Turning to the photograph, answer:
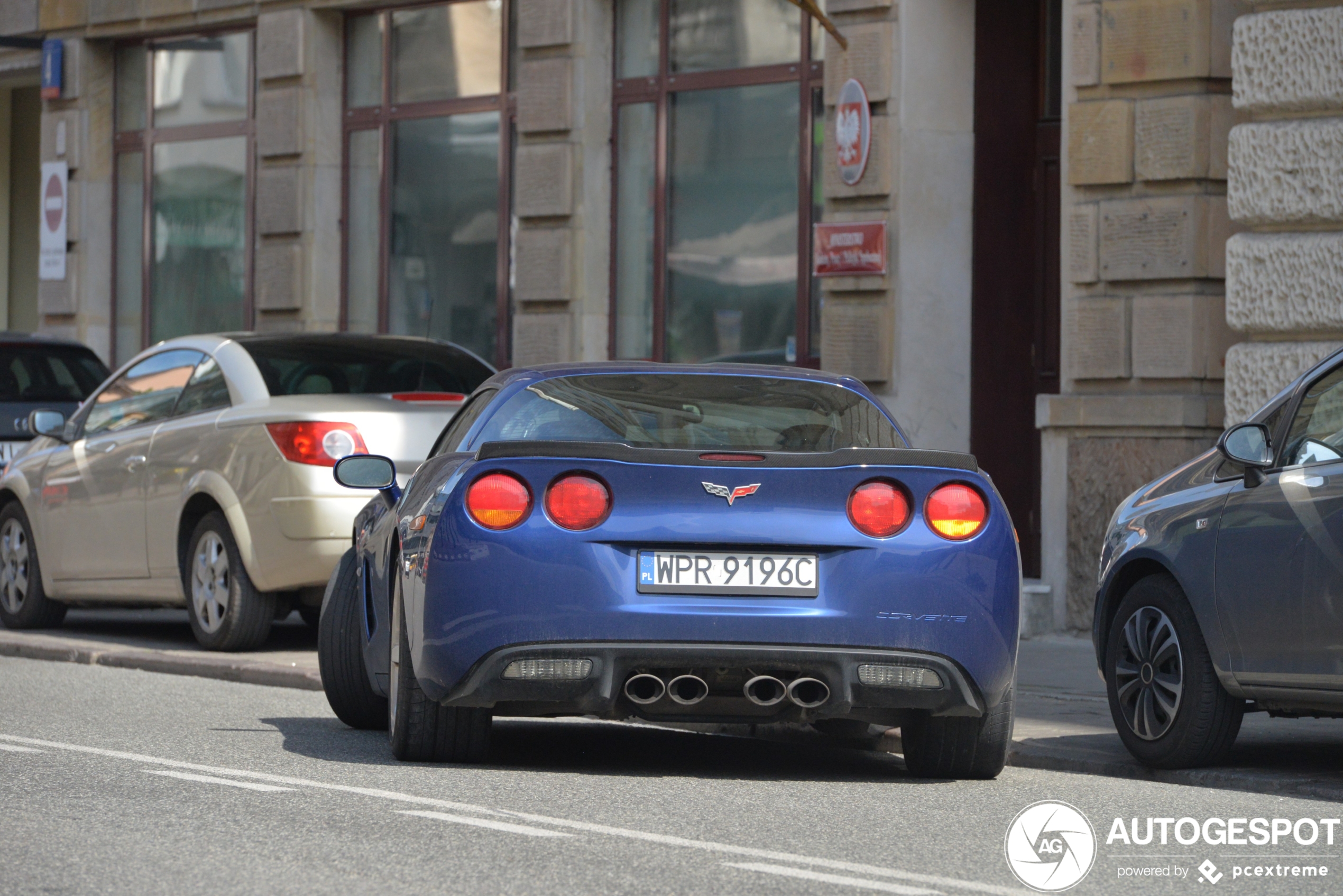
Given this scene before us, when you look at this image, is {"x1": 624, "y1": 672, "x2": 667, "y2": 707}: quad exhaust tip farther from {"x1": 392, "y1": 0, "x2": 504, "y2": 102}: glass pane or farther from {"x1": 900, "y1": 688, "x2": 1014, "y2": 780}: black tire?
{"x1": 392, "y1": 0, "x2": 504, "y2": 102}: glass pane

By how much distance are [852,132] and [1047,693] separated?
557cm

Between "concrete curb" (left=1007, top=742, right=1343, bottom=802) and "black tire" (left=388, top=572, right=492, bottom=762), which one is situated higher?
"black tire" (left=388, top=572, right=492, bottom=762)

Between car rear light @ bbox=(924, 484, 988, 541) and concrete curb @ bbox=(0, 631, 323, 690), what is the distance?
152 inches

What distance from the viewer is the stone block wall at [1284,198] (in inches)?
469

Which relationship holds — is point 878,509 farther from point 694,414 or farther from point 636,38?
point 636,38

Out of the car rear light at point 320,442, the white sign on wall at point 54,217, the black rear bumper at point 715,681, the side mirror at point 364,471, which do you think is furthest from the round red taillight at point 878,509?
the white sign on wall at point 54,217

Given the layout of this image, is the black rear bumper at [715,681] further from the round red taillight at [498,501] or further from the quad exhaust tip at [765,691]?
the round red taillight at [498,501]

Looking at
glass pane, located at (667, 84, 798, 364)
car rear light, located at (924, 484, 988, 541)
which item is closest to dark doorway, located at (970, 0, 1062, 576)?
glass pane, located at (667, 84, 798, 364)

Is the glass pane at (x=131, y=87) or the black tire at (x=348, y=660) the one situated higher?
the glass pane at (x=131, y=87)

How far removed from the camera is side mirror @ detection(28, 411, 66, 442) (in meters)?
13.0

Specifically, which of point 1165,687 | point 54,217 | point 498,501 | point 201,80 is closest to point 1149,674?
point 1165,687

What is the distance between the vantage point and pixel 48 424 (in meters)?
13.0

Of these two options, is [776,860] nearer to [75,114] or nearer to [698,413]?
[698,413]

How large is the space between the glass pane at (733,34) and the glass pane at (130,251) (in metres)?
6.93
